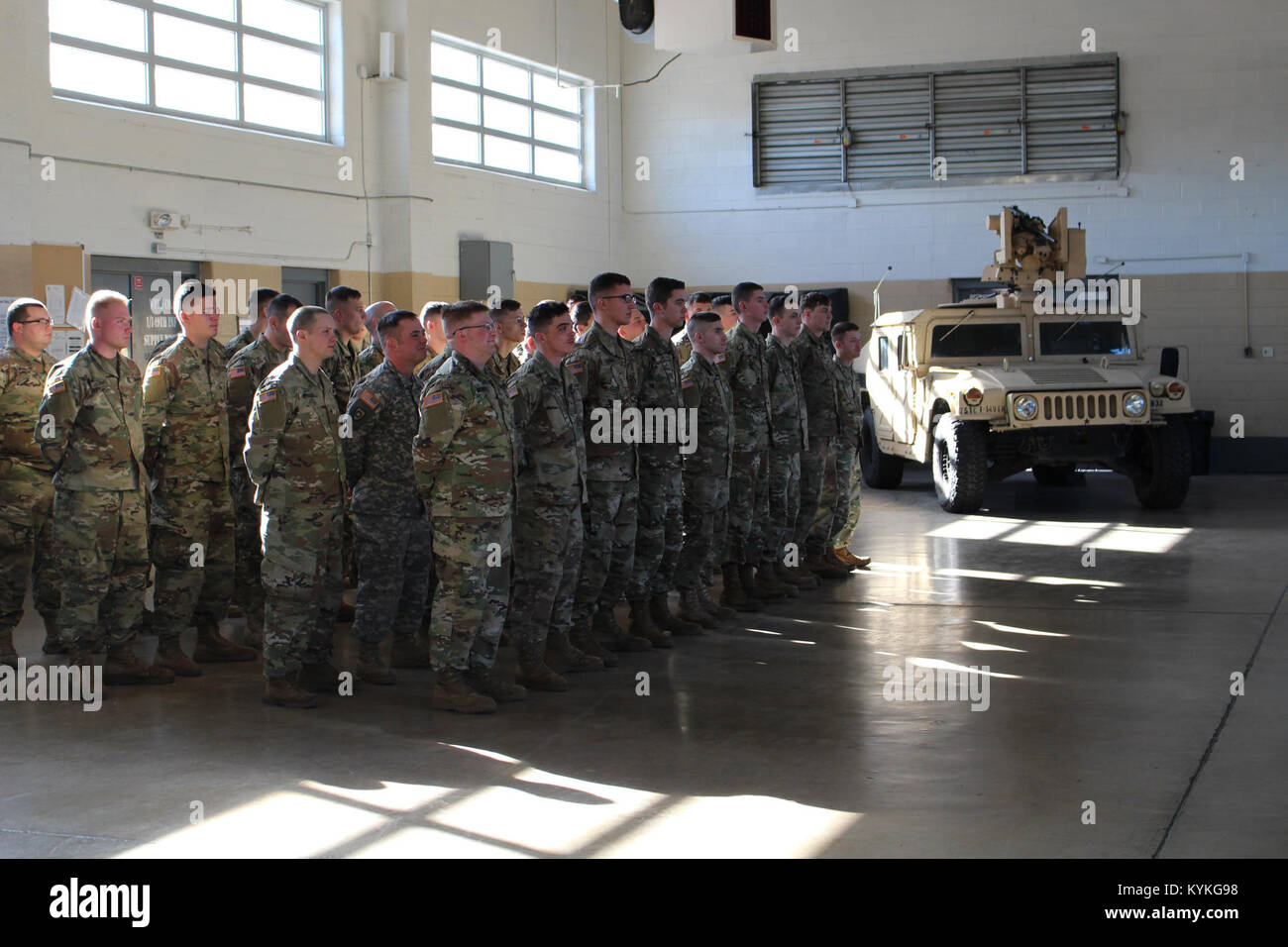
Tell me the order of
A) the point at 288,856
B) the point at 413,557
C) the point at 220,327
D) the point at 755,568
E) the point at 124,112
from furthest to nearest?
the point at 220,327 < the point at 124,112 < the point at 755,568 < the point at 413,557 < the point at 288,856

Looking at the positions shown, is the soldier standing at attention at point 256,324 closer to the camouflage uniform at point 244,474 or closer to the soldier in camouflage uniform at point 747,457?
the camouflage uniform at point 244,474

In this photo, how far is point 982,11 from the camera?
15703 millimetres

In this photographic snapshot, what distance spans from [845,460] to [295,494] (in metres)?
4.02

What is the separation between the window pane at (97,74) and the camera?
1040cm

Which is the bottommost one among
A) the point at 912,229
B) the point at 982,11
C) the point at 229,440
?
the point at 229,440

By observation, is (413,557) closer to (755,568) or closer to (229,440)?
(229,440)

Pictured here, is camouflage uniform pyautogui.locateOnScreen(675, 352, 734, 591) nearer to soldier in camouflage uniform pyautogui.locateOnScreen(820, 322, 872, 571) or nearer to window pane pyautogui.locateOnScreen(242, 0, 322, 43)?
A: soldier in camouflage uniform pyautogui.locateOnScreen(820, 322, 872, 571)

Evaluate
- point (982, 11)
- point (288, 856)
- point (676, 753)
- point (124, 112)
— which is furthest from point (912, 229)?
point (288, 856)

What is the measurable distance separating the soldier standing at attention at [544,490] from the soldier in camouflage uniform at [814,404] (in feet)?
8.51

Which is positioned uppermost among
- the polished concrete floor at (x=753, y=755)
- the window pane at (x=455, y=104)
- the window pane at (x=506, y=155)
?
the window pane at (x=455, y=104)

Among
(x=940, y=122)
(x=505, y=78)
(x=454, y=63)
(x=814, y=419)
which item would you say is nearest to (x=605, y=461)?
(x=814, y=419)

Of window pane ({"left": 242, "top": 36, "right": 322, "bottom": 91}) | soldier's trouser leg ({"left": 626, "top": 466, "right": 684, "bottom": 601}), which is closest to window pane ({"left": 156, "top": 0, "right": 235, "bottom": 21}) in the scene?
window pane ({"left": 242, "top": 36, "right": 322, "bottom": 91})

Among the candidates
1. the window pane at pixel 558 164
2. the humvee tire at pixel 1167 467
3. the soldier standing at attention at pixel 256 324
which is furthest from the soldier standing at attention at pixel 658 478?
the window pane at pixel 558 164

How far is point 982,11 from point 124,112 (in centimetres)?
959
